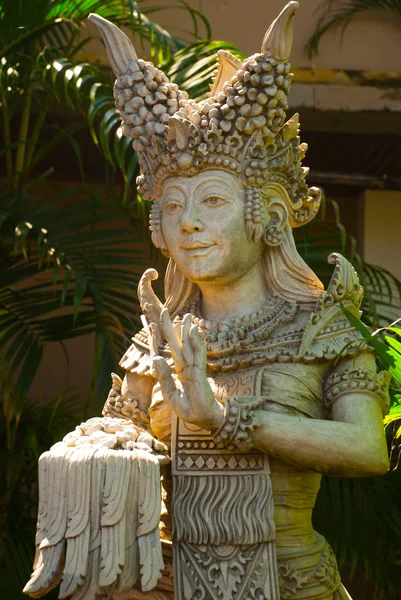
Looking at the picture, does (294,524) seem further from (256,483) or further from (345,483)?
(345,483)

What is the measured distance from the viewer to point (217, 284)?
3.71 meters

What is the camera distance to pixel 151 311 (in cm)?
380

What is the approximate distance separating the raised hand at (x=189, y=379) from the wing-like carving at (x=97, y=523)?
0.18 meters

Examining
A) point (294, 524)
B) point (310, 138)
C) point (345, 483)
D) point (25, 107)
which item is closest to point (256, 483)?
point (294, 524)

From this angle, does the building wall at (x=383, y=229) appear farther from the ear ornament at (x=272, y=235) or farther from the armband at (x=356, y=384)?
the armband at (x=356, y=384)

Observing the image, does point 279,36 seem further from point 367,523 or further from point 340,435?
point 367,523

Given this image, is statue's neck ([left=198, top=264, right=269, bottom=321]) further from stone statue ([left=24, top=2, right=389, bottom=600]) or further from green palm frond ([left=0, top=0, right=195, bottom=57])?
green palm frond ([left=0, top=0, right=195, bottom=57])

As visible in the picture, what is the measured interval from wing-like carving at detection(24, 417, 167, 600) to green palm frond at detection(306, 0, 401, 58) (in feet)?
13.3

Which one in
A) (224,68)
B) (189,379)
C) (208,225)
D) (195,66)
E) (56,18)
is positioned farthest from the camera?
(56,18)

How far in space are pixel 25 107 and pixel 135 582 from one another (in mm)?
3190

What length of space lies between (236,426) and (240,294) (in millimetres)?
502

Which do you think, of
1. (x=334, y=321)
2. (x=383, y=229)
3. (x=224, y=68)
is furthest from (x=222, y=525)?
(x=383, y=229)

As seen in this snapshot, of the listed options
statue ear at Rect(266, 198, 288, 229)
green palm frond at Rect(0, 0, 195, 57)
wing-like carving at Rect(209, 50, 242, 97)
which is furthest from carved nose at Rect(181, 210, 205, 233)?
green palm frond at Rect(0, 0, 195, 57)

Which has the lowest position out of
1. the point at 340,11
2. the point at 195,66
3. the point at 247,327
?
the point at 247,327
